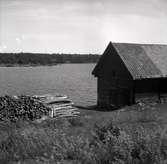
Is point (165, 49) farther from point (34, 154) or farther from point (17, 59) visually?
point (17, 59)

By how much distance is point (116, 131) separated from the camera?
11.4m

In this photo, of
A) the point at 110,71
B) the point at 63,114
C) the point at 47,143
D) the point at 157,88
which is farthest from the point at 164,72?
the point at 47,143

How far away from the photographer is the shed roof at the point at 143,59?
2747 centimetres

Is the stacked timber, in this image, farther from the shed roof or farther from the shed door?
the shed roof

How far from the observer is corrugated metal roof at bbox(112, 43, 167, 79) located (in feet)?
90.2

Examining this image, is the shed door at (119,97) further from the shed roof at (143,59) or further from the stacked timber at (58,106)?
the stacked timber at (58,106)

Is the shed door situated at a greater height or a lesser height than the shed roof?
lesser

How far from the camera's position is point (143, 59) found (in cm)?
2952

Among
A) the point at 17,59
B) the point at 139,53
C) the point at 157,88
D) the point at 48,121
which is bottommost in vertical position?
the point at 48,121

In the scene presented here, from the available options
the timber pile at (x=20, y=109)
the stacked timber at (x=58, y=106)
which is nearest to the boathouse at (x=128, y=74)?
the stacked timber at (x=58, y=106)

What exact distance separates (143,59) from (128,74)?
10.7 ft

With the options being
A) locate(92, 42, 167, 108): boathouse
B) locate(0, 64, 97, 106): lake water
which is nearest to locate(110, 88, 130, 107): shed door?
locate(92, 42, 167, 108): boathouse

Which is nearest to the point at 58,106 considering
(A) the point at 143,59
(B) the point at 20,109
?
(B) the point at 20,109

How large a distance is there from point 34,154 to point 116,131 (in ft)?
13.2
